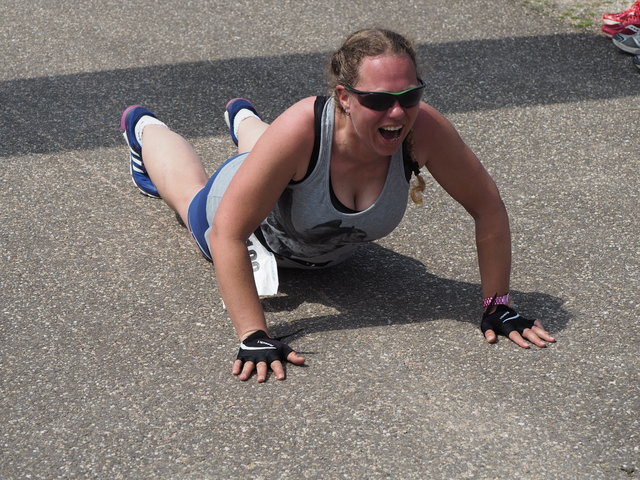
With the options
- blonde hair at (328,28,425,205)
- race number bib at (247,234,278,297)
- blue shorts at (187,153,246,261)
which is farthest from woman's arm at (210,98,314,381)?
blue shorts at (187,153,246,261)

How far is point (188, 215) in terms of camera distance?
3811 mm

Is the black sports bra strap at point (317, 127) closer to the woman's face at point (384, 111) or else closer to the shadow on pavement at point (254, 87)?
the woman's face at point (384, 111)

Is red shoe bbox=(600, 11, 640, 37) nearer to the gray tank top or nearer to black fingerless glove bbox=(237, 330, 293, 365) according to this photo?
the gray tank top

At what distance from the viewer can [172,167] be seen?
4117 mm

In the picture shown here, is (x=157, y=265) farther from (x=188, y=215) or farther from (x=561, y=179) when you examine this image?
(x=561, y=179)

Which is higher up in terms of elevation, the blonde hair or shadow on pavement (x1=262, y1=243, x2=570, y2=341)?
the blonde hair

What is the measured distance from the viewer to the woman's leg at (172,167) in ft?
13.1

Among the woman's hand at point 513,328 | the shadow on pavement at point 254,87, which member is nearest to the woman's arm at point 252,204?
the woman's hand at point 513,328

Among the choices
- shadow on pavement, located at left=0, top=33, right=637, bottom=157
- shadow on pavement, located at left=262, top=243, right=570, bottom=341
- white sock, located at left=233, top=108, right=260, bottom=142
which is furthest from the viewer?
shadow on pavement, located at left=0, top=33, right=637, bottom=157

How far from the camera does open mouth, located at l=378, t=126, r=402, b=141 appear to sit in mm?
2995

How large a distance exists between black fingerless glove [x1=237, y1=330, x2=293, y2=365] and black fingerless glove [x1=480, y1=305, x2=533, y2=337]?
72cm

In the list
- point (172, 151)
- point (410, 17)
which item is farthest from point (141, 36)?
point (172, 151)

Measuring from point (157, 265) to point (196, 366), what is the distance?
779mm

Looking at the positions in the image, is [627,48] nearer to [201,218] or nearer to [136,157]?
[136,157]
